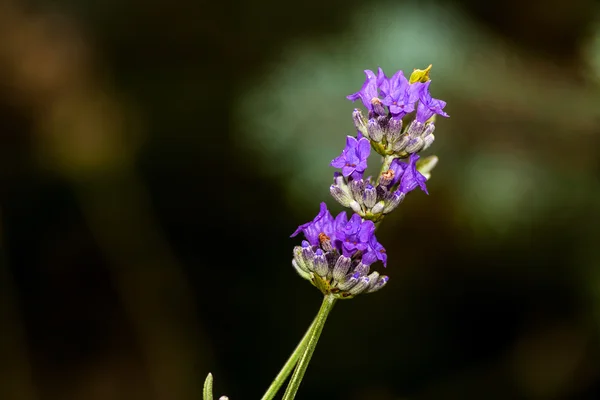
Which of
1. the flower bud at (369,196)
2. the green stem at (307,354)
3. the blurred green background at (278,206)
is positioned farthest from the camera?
the blurred green background at (278,206)

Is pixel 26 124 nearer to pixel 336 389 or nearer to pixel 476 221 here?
pixel 336 389

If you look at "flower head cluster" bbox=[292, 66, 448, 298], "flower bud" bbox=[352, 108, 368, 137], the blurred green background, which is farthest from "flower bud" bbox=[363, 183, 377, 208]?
the blurred green background

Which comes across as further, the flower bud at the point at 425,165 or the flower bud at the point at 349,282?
the flower bud at the point at 425,165

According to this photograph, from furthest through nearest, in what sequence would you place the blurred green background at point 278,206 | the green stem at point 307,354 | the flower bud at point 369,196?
1. the blurred green background at point 278,206
2. the flower bud at point 369,196
3. the green stem at point 307,354

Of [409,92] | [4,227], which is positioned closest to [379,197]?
[409,92]

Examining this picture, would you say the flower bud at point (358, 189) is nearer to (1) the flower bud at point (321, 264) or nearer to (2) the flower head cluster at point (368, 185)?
(2) the flower head cluster at point (368, 185)

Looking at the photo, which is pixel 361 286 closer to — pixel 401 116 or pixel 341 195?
pixel 341 195

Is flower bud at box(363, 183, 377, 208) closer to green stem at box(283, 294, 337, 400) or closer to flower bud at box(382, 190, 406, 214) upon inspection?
flower bud at box(382, 190, 406, 214)

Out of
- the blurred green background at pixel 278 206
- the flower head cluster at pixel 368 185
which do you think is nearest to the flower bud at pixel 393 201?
the flower head cluster at pixel 368 185
